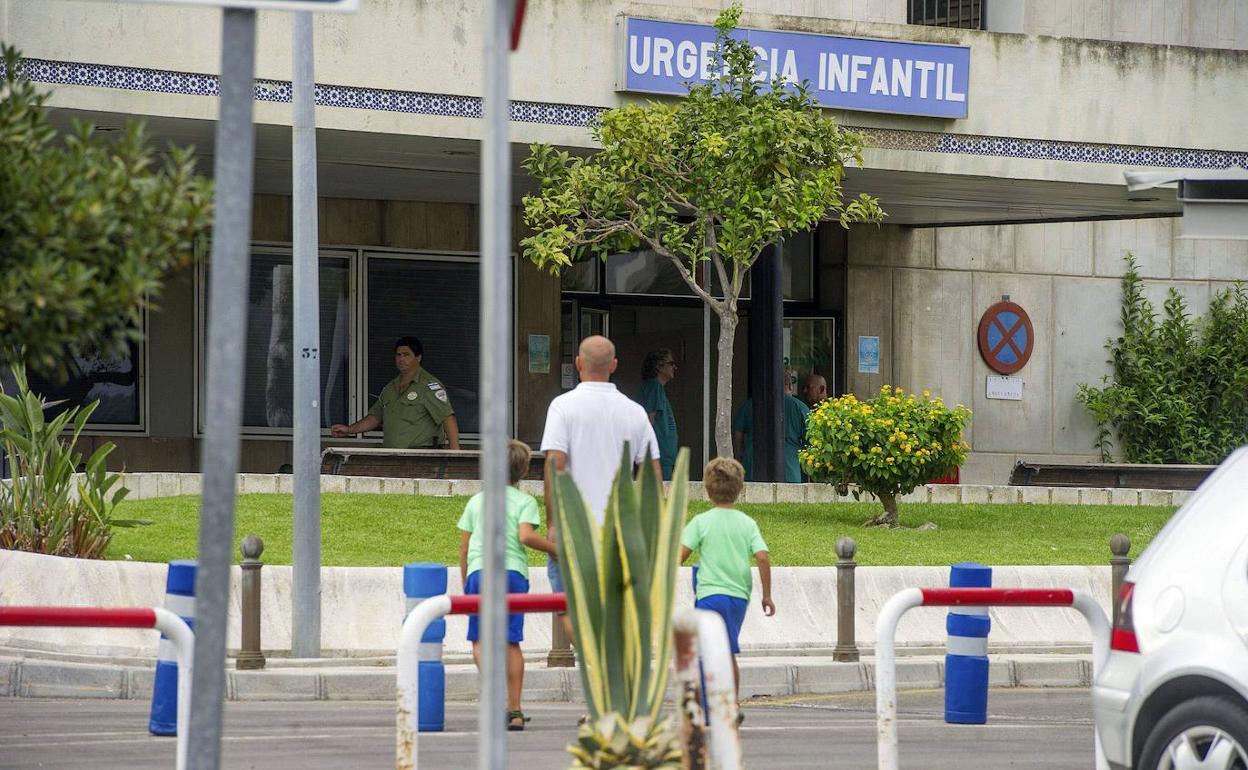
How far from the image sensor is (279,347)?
20.4 metres

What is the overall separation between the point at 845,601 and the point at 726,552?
3.32 meters

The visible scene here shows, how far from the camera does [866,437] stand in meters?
15.4

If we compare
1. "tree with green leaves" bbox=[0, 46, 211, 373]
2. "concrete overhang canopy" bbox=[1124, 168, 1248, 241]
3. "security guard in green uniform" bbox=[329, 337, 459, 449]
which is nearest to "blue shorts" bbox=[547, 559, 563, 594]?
"concrete overhang canopy" bbox=[1124, 168, 1248, 241]

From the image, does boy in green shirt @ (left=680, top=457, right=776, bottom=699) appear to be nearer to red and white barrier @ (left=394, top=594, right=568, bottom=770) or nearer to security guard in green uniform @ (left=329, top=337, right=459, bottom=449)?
red and white barrier @ (left=394, top=594, right=568, bottom=770)

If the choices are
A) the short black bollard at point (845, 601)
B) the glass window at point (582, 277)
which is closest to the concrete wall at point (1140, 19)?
the glass window at point (582, 277)

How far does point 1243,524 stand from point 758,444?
1395 centimetres

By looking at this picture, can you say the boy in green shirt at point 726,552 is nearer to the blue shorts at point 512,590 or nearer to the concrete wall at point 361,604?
the blue shorts at point 512,590

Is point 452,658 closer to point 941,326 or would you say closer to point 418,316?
point 418,316

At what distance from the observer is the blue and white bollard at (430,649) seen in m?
8.20

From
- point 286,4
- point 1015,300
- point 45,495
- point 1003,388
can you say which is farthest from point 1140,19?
point 286,4

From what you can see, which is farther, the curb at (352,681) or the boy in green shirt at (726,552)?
the curb at (352,681)

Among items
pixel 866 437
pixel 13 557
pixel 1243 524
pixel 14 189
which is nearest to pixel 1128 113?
pixel 866 437

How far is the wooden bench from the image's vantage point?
16844 mm

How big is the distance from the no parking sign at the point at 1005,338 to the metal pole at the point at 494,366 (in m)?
20.2
